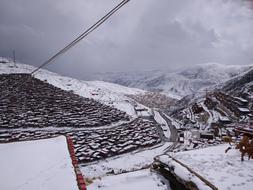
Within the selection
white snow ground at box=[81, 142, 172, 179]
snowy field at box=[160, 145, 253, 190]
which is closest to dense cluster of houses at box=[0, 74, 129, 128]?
white snow ground at box=[81, 142, 172, 179]

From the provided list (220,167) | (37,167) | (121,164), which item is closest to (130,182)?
(220,167)

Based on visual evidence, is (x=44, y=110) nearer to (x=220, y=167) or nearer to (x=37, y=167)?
(x=37, y=167)

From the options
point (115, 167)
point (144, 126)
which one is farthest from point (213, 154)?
point (144, 126)

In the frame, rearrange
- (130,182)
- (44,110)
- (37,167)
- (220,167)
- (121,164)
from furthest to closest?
(44,110), (121,164), (130,182), (37,167), (220,167)

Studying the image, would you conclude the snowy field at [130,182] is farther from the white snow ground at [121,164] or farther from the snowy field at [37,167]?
the white snow ground at [121,164]

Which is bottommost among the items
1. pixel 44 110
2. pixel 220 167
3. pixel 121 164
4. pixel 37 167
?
pixel 121 164

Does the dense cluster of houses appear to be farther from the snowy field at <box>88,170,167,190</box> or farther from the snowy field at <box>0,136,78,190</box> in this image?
the snowy field at <box>88,170,167,190</box>
